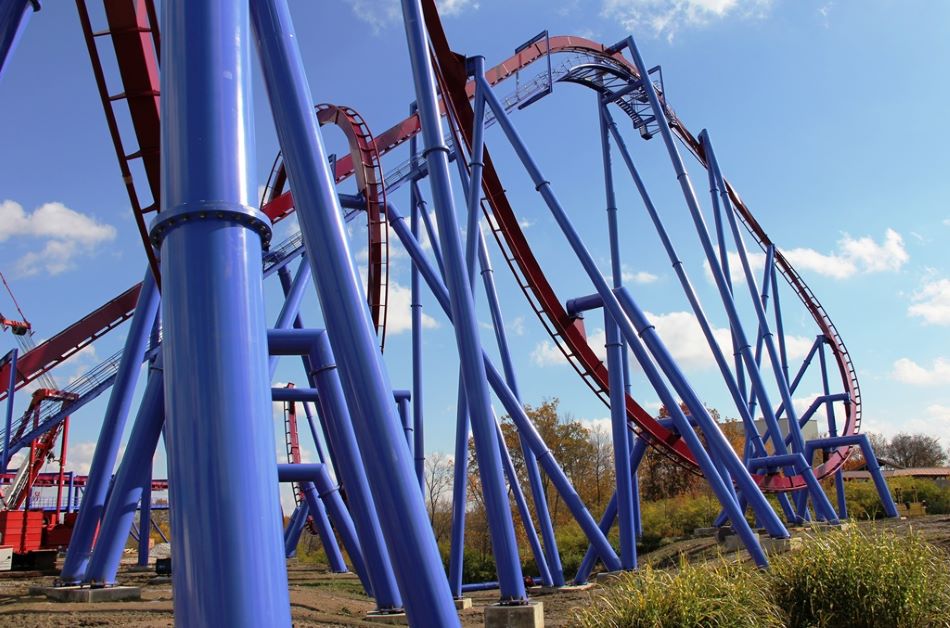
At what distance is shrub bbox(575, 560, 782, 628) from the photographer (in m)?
4.28

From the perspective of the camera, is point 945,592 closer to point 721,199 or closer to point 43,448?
point 721,199

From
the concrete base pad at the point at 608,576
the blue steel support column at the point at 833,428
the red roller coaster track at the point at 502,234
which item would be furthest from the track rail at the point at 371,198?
the blue steel support column at the point at 833,428

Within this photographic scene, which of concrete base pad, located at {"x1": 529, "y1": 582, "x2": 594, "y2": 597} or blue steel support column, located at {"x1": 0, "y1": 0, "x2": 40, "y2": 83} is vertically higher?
blue steel support column, located at {"x1": 0, "y1": 0, "x2": 40, "y2": 83}

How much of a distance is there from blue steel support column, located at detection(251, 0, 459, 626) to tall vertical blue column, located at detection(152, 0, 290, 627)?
351 millimetres

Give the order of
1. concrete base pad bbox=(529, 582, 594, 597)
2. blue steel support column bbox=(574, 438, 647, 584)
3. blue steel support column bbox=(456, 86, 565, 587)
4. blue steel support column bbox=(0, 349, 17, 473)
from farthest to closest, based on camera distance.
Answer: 1. blue steel support column bbox=(0, 349, 17, 473)
2. blue steel support column bbox=(574, 438, 647, 584)
3. blue steel support column bbox=(456, 86, 565, 587)
4. concrete base pad bbox=(529, 582, 594, 597)

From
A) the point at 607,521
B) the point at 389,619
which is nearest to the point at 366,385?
the point at 389,619

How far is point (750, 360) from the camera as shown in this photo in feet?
34.8

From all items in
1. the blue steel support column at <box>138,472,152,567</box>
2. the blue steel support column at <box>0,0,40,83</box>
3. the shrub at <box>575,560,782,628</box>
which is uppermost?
the blue steel support column at <box>0,0,40,83</box>

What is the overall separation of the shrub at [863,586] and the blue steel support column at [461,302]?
1913mm

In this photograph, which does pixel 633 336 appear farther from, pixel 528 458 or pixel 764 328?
pixel 764 328

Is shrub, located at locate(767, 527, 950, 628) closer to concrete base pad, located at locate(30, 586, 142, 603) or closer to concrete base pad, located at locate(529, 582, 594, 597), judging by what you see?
concrete base pad, located at locate(529, 582, 594, 597)

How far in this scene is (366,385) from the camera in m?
2.78

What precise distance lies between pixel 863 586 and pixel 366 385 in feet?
12.4

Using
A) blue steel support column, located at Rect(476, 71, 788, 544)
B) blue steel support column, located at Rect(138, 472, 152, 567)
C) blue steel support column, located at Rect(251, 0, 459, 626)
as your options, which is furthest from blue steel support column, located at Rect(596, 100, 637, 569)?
blue steel support column, located at Rect(138, 472, 152, 567)
